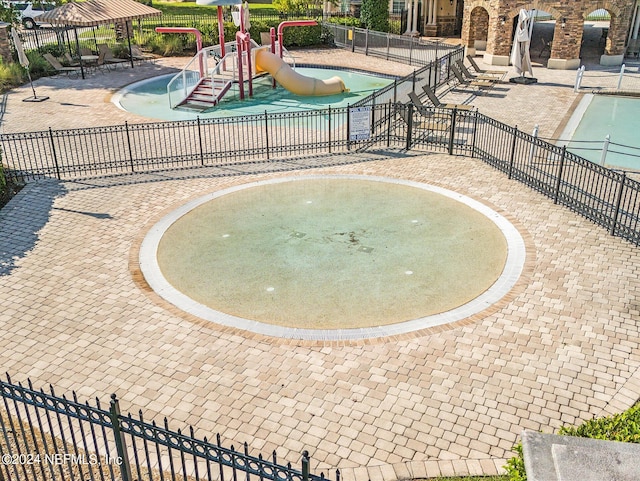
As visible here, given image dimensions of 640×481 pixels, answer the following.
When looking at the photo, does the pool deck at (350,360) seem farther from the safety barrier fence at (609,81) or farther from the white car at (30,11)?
the white car at (30,11)

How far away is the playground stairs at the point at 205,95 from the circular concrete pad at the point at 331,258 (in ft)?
33.3

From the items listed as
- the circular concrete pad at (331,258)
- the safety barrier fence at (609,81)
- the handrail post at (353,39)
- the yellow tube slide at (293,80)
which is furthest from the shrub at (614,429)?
the handrail post at (353,39)

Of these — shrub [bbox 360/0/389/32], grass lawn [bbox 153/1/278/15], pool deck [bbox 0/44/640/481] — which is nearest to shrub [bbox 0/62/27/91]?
pool deck [bbox 0/44/640/481]

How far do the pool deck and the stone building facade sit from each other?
2129 centimetres

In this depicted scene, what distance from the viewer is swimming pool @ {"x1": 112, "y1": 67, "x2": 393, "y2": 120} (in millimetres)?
24236

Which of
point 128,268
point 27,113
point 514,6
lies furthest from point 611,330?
point 514,6

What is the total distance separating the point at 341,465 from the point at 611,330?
5.31 m

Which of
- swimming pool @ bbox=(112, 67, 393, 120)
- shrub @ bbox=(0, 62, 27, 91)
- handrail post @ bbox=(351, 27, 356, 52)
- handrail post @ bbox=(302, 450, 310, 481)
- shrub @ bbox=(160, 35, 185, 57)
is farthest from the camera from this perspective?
handrail post @ bbox=(351, 27, 356, 52)

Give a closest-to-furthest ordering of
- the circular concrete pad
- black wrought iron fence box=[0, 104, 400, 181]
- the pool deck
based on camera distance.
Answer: the pool deck → the circular concrete pad → black wrought iron fence box=[0, 104, 400, 181]

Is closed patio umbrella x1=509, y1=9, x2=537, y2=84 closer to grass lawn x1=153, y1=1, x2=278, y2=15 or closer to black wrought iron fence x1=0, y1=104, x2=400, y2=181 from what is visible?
black wrought iron fence x1=0, y1=104, x2=400, y2=181

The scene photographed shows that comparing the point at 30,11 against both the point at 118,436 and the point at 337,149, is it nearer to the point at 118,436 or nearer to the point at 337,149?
the point at 337,149

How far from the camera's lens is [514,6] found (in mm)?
31469

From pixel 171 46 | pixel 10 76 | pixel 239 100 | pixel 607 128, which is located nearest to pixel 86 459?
pixel 239 100

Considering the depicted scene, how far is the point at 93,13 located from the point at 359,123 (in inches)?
671
